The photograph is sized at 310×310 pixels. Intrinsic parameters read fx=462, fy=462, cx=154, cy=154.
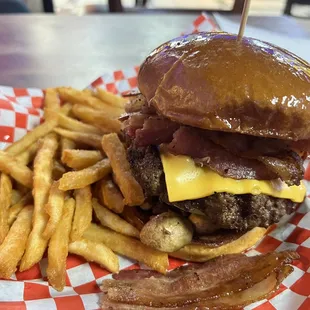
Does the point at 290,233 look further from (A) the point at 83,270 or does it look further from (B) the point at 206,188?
(A) the point at 83,270

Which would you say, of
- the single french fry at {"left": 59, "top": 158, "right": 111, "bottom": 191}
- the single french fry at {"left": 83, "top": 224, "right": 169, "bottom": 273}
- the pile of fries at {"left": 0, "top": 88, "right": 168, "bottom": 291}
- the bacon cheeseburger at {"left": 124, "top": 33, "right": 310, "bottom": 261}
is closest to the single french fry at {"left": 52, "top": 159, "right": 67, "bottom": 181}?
the pile of fries at {"left": 0, "top": 88, "right": 168, "bottom": 291}

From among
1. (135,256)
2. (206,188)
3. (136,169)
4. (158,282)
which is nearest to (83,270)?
(135,256)

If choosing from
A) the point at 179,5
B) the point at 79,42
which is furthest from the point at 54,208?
the point at 179,5

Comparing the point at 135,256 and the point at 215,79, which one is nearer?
the point at 215,79

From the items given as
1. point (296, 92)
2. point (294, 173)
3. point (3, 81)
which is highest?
point (296, 92)

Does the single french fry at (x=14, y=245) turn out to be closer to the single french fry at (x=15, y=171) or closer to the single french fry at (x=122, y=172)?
the single french fry at (x=15, y=171)

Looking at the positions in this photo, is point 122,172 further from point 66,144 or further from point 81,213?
point 66,144

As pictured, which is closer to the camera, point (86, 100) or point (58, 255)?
point (58, 255)
